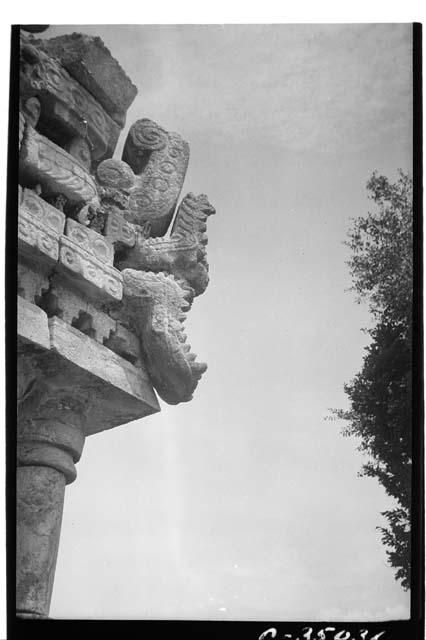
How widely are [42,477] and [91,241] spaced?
1548 mm

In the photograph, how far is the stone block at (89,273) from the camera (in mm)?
8695

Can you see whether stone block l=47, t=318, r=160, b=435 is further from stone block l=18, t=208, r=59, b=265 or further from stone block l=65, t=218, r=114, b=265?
stone block l=65, t=218, r=114, b=265

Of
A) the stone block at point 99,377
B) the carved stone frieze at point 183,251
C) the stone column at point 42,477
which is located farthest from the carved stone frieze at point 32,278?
the carved stone frieze at point 183,251

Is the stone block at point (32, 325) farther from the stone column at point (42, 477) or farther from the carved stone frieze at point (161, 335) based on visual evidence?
the carved stone frieze at point (161, 335)

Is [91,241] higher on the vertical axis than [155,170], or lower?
lower

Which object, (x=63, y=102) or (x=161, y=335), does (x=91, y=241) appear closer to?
(x=161, y=335)

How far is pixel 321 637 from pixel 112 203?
10.3 feet

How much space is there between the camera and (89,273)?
8781mm

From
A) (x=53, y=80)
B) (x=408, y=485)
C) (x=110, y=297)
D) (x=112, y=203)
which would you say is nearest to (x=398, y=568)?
(x=408, y=485)

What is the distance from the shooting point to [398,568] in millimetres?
8461

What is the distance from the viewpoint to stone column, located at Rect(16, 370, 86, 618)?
8250 millimetres

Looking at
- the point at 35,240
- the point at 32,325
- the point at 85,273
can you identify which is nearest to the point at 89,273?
the point at 85,273

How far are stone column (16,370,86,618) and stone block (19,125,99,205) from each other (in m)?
1.27

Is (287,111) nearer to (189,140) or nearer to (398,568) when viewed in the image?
(189,140)
